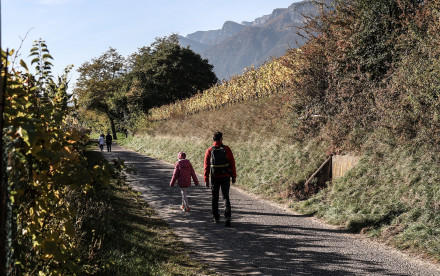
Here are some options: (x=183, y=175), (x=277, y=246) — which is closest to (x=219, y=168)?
(x=183, y=175)

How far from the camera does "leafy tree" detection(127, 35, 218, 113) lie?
46062 mm

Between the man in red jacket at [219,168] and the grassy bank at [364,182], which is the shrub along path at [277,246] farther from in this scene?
the man in red jacket at [219,168]

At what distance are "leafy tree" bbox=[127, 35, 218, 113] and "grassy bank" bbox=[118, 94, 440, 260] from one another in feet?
99.9

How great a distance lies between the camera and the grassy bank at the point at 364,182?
274 inches

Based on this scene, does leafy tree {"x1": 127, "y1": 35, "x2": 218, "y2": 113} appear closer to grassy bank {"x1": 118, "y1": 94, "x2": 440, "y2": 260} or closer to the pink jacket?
grassy bank {"x1": 118, "y1": 94, "x2": 440, "y2": 260}

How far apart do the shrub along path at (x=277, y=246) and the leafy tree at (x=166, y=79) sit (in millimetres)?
37174

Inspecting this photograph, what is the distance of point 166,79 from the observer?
46.3 metres

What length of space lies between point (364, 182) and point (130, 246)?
618cm

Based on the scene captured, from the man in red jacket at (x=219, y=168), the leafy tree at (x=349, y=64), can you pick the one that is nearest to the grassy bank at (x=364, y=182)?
the leafy tree at (x=349, y=64)

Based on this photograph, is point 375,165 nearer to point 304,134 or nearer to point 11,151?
point 304,134

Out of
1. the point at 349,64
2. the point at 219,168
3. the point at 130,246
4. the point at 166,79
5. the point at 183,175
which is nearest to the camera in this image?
the point at 130,246

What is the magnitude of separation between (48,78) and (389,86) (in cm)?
934

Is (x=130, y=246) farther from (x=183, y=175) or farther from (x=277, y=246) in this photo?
(x=183, y=175)

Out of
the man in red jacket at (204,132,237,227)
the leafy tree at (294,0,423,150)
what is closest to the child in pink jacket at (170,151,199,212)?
the man in red jacket at (204,132,237,227)
